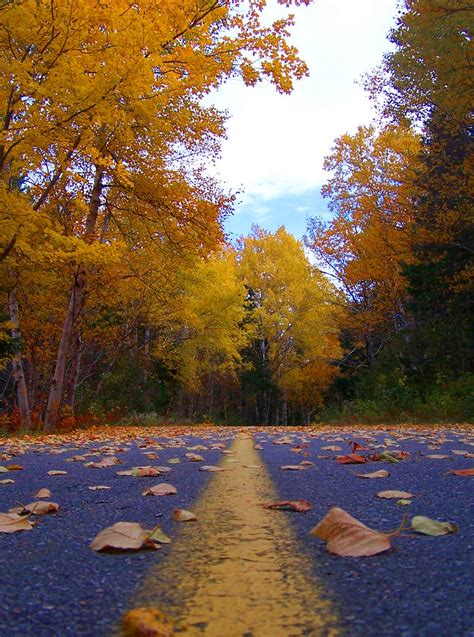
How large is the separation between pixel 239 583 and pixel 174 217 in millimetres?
11059

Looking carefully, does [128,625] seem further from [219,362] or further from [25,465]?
[219,362]

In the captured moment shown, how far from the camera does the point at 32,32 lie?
6516mm

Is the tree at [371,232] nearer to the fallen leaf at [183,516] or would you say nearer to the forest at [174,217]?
the forest at [174,217]

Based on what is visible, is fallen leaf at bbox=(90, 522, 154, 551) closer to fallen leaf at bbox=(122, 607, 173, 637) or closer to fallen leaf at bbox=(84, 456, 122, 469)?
fallen leaf at bbox=(122, 607, 173, 637)

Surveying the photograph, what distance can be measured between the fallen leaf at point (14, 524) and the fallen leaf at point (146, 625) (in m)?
0.97

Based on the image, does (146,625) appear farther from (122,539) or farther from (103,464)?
(103,464)

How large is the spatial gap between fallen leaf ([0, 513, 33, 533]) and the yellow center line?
52cm

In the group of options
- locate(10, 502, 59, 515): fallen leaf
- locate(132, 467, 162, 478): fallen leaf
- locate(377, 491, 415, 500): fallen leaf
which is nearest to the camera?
locate(10, 502, 59, 515): fallen leaf

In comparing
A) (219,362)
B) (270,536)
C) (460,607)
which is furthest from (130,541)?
(219,362)

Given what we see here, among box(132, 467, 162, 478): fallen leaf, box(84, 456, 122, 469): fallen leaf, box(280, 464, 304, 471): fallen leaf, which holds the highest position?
box(280, 464, 304, 471): fallen leaf

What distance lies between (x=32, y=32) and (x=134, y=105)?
4.72 feet

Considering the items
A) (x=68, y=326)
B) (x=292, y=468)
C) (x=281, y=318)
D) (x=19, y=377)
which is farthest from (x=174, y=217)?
(x=281, y=318)

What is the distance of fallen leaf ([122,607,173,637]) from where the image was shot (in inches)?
32.7

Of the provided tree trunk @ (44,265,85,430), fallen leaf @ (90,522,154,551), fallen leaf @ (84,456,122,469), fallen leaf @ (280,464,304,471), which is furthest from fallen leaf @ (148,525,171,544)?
tree trunk @ (44,265,85,430)
